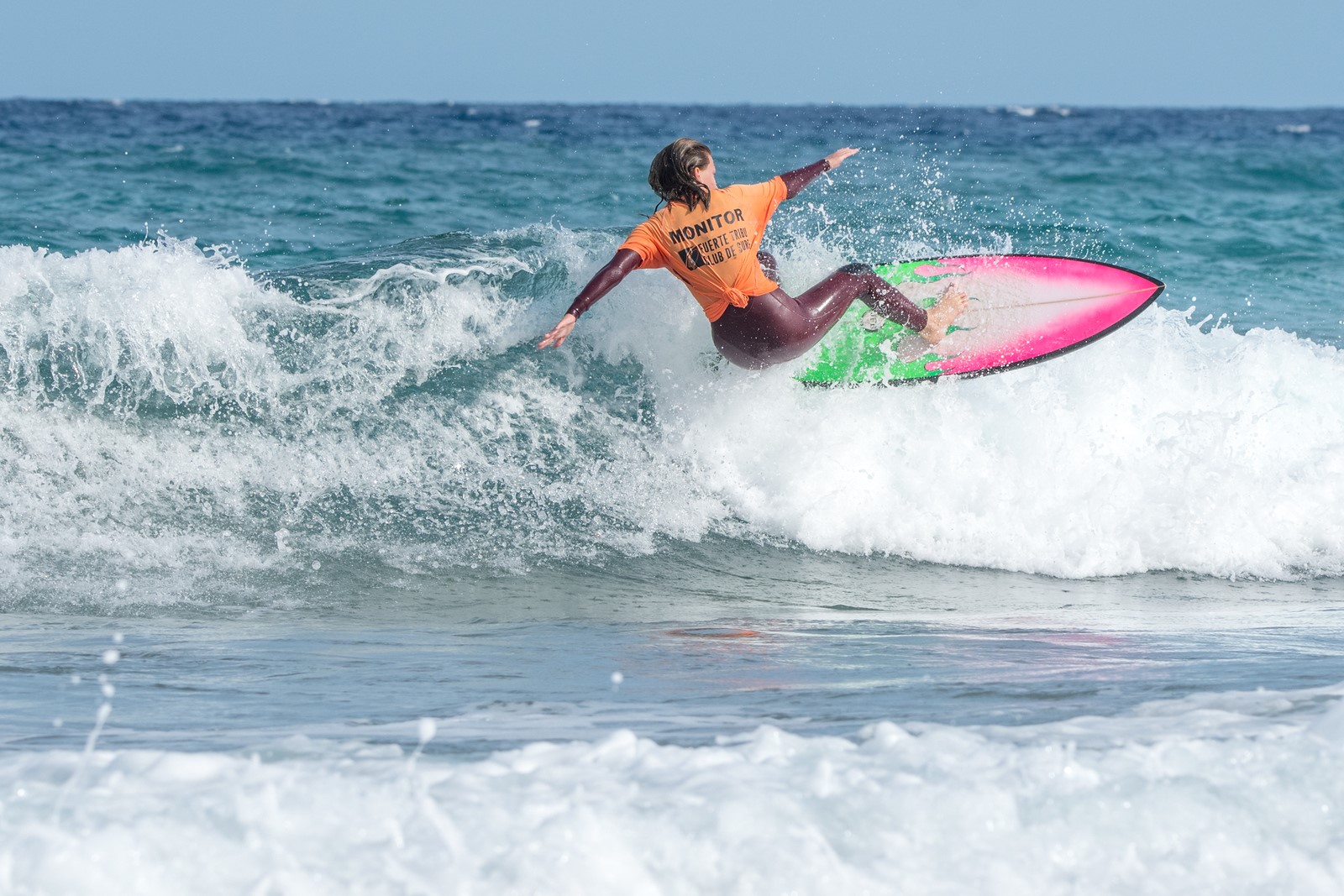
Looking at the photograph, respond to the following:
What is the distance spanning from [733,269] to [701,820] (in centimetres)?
345

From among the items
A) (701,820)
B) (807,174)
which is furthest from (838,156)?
(701,820)

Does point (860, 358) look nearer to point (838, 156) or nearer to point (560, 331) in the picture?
point (838, 156)

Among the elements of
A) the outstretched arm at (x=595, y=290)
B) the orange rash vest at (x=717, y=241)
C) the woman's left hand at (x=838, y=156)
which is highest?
the woman's left hand at (x=838, y=156)

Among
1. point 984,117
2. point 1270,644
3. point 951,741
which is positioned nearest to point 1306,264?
point 1270,644

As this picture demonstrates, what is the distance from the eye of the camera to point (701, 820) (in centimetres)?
244

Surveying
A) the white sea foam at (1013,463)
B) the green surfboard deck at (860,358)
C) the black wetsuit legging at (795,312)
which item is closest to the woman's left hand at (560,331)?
the black wetsuit legging at (795,312)

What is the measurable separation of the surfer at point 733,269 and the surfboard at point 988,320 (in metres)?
0.34

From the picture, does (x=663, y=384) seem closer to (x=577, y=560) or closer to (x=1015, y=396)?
(x=577, y=560)

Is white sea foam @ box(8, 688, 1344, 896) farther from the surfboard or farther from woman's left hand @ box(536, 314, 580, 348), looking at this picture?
the surfboard

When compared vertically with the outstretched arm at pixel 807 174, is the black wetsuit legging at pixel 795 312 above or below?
below

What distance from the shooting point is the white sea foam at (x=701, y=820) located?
90.7 inches

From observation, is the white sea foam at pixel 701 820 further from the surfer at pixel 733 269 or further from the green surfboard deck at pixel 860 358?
the green surfboard deck at pixel 860 358

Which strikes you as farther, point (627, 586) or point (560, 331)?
point (627, 586)

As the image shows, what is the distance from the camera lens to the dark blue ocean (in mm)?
2408
